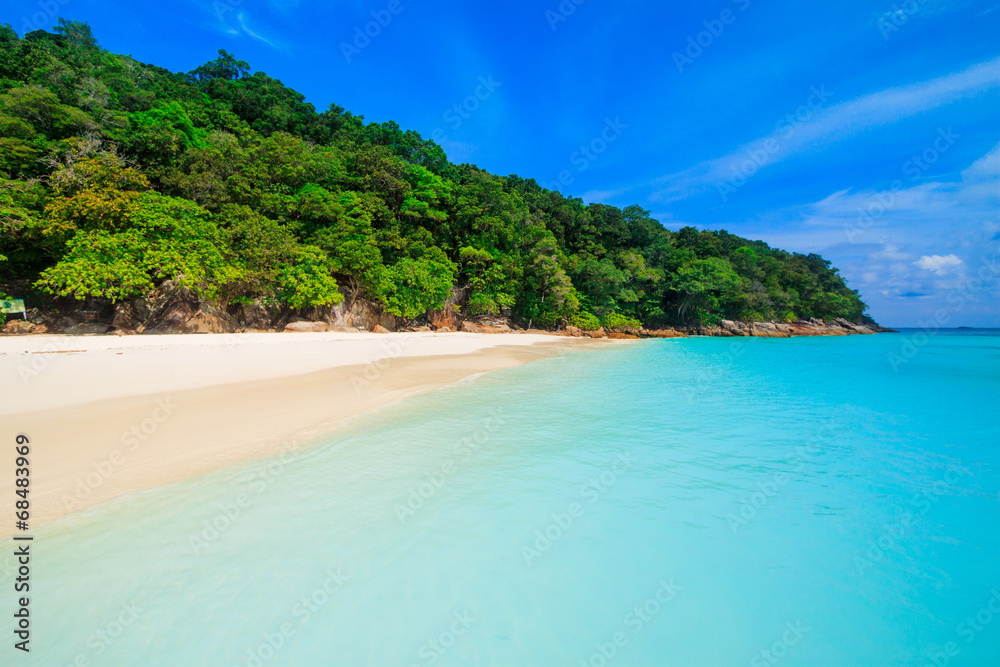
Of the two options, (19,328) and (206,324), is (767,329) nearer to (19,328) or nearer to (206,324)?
(206,324)

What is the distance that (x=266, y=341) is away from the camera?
13.9 m

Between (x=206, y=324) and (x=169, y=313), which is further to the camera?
(x=206, y=324)

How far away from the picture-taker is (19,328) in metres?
15.5

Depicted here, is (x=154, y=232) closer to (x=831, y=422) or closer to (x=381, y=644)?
(x=381, y=644)

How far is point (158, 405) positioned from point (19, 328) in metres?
18.3

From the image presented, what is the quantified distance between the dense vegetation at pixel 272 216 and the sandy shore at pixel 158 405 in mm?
7899

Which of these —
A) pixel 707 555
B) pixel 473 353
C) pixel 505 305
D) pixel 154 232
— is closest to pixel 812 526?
pixel 707 555

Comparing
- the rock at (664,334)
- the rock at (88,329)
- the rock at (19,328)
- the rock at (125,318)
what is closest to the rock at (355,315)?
the rock at (125,318)

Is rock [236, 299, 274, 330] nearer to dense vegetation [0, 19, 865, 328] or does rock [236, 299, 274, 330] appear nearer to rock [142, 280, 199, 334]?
dense vegetation [0, 19, 865, 328]

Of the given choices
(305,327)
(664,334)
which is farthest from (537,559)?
(664,334)

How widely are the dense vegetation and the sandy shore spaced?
7899mm

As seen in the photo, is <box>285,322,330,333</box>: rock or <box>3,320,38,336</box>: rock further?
<box>285,322,330,333</box>: rock

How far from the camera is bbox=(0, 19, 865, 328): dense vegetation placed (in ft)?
51.1

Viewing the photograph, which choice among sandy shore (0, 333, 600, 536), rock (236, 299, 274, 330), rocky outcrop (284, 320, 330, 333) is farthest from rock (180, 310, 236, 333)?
sandy shore (0, 333, 600, 536)
